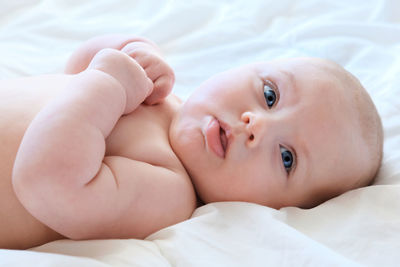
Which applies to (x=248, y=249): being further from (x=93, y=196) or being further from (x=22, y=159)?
(x=22, y=159)

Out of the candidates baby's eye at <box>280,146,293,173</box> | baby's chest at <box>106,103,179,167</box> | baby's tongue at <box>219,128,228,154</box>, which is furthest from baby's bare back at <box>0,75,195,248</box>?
baby's eye at <box>280,146,293,173</box>

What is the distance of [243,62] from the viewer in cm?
190

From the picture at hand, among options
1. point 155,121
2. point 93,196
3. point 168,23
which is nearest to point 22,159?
point 93,196

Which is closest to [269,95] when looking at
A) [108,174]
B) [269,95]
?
[269,95]

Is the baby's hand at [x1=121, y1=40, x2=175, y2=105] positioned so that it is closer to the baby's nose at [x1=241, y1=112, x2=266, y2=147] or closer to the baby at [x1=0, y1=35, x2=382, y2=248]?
the baby at [x1=0, y1=35, x2=382, y2=248]

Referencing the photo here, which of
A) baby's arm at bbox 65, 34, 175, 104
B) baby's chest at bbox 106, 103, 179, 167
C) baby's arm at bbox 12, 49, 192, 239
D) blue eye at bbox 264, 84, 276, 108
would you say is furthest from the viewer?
baby's arm at bbox 65, 34, 175, 104

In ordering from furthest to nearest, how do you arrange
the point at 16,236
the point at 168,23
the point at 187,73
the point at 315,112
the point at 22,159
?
the point at 168,23, the point at 187,73, the point at 315,112, the point at 16,236, the point at 22,159

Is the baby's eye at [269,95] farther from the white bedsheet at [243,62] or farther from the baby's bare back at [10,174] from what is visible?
the baby's bare back at [10,174]

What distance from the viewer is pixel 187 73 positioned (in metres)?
1.84

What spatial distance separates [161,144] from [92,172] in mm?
269

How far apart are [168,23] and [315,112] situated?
95 cm

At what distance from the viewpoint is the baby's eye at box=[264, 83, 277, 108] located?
130cm

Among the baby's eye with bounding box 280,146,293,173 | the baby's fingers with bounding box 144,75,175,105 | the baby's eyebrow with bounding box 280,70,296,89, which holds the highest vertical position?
the baby's eyebrow with bounding box 280,70,296,89

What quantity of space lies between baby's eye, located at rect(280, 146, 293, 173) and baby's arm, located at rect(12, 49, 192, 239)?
9.9 inches
